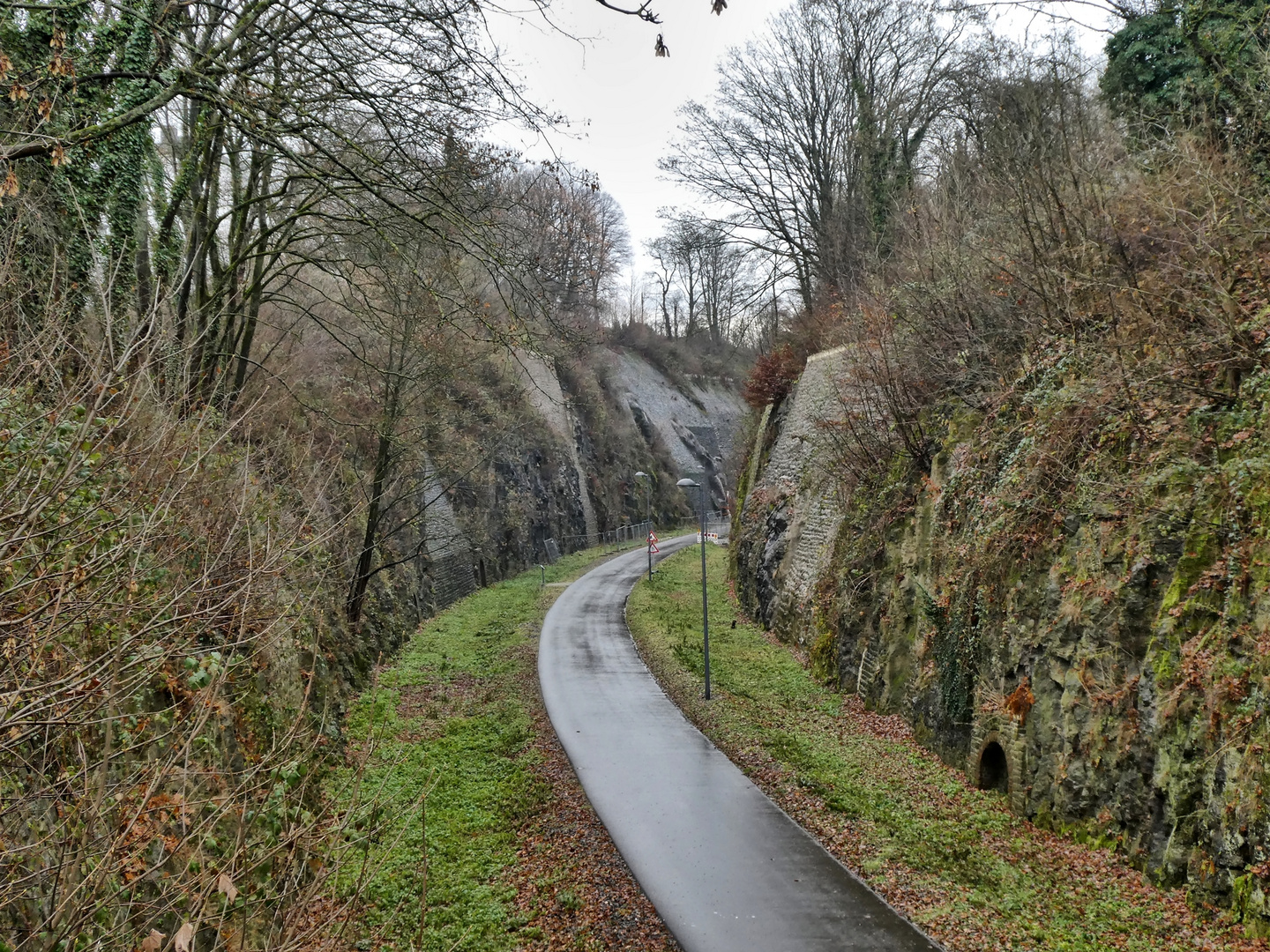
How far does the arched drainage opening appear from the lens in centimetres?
916

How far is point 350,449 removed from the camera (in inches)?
732

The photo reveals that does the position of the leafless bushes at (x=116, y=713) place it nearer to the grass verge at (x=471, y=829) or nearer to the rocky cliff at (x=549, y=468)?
the grass verge at (x=471, y=829)

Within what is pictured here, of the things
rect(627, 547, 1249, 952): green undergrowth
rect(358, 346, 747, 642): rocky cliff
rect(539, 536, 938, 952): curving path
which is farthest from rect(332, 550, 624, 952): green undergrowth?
rect(627, 547, 1249, 952): green undergrowth

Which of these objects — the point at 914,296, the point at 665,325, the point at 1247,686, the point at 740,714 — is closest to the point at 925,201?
the point at 914,296

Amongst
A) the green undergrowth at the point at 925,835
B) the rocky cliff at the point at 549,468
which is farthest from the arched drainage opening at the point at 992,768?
the rocky cliff at the point at 549,468

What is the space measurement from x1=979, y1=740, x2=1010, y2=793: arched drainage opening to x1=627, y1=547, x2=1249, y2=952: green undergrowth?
0.63 feet

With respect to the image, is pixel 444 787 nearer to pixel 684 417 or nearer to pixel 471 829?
pixel 471 829

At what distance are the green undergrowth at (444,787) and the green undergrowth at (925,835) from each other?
11.0ft

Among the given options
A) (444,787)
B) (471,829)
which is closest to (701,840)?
(471,829)

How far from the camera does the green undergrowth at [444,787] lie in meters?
6.89

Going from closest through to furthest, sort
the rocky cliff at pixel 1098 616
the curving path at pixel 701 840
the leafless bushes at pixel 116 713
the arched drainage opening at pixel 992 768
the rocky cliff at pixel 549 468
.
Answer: the leafless bushes at pixel 116 713
the rocky cliff at pixel 1098 616
the curving path at pixel 701 840
the arched drainage opening at pixel 992 768
the rocky cliff at pixel 549 468

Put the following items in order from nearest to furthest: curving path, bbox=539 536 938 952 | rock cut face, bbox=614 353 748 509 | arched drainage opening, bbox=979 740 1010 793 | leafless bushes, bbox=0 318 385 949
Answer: leafless bushes, bbox=0 318 385 949 < curving path, bbox=539 536 938 952 < arched drainage opening, bbox=979 740 1010 793 < rock cut face, bbox=614 353 748 509

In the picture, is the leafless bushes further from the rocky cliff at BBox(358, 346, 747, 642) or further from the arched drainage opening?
the arched drainage opening

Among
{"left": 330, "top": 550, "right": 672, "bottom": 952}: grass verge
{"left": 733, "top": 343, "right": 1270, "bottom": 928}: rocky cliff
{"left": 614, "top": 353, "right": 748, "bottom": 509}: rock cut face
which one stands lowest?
{"left": 330, "top": 550, "right": 672, "bottom": 952}: grass verge
